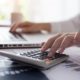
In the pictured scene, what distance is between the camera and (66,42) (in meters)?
0.79

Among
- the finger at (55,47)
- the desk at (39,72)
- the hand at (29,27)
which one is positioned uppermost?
the finger at (55,47)

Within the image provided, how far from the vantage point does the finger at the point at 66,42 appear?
0.77 m

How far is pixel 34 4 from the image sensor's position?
2.66 m

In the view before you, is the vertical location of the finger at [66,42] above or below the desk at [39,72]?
above

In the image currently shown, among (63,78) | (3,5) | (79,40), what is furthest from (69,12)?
(63,78)

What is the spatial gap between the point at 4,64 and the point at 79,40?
1.15 feet

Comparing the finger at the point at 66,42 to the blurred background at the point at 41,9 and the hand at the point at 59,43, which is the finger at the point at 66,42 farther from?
the blurred background at the point at 41,9

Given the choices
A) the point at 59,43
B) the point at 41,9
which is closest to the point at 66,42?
the point at 59,43

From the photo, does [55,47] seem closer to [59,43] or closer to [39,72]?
[59,43]

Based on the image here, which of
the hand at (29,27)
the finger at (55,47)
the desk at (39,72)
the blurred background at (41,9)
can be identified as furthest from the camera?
the blurred background at (41,9)

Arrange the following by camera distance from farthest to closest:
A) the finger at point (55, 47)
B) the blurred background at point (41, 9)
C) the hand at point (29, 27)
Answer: the blurred background at point (41, 9) → the hand at point (29, 27) → the finger at point (55, 47)

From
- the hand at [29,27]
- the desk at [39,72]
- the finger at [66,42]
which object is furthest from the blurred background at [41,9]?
the desk at [39,72]

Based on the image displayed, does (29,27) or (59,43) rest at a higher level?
(59,43)

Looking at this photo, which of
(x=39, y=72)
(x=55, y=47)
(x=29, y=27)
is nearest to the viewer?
(x=39, y=72)
